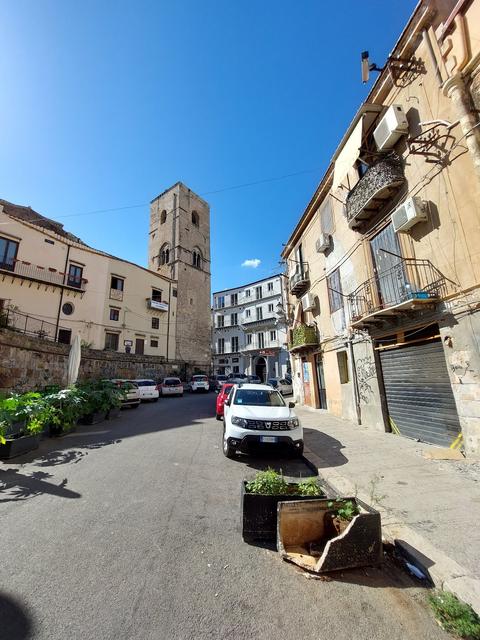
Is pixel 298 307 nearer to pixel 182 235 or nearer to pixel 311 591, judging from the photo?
pixel 311 591

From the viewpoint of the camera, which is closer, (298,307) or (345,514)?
(345,514)

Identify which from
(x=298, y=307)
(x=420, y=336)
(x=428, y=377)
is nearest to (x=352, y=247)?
(x=420, y=336)

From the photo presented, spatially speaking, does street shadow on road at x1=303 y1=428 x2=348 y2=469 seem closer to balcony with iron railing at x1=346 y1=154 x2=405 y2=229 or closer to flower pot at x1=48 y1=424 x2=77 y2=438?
balcony with iron railing at x1=346 y1=154 x2=405 y2=229

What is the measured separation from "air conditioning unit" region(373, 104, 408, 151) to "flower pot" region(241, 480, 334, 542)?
9525 mm

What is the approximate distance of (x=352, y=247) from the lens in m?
10.8

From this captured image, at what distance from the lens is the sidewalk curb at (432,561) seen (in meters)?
2.44

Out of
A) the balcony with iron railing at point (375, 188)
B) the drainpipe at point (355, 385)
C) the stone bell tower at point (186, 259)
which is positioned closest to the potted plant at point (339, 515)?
the drainpipe at point (355, 385)

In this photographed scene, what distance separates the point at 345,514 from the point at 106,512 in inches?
125

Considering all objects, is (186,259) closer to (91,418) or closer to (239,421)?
(91,418)

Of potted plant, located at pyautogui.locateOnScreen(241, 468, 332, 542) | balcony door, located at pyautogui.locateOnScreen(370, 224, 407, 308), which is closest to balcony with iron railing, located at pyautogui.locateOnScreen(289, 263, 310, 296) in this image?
balcony door, located at pyautogui.locateOnScreen(370, 224, 407, 308)

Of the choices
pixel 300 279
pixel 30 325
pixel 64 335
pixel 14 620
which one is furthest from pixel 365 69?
pixel 64 335

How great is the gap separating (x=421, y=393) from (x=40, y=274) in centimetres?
2714

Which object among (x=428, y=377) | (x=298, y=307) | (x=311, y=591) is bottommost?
(x=311, y=591)

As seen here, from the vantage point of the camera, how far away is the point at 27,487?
480 cm
